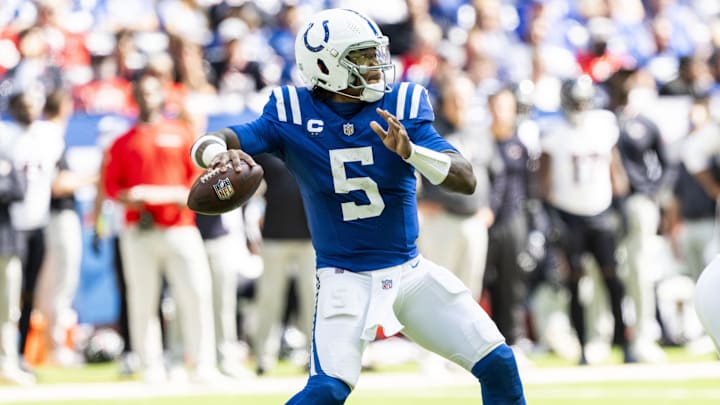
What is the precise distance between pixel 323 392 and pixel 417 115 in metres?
1.08

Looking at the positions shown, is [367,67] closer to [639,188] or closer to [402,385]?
[402,385]

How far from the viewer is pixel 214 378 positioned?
9172mm

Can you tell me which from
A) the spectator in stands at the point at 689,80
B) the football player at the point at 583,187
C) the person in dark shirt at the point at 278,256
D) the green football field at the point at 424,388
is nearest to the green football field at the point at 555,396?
the green football field at the point at 424,388

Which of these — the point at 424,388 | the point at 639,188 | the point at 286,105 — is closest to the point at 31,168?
the point at 424,388

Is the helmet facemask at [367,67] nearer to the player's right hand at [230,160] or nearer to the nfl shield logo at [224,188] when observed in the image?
the player's right hand at [230,160]

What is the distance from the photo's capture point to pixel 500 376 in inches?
194

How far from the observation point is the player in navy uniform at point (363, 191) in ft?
16.1

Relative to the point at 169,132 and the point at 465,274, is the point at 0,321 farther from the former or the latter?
the point at 465,274

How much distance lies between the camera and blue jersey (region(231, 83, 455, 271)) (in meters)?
5.02

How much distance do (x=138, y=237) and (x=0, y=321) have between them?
3.94ft

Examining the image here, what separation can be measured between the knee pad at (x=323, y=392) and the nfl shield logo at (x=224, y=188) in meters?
0.70

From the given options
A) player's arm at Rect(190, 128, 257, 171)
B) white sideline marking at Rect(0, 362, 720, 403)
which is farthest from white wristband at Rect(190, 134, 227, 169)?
white sideline marking at Rect(0, 362, 720, 403)

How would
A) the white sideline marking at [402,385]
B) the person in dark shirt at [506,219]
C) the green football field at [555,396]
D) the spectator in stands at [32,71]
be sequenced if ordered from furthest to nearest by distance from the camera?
the person in dark shirt at [506,219] → the spectator in stands at [32,71] → the white sideline marking at [402,385] → the green football field at [555,396]

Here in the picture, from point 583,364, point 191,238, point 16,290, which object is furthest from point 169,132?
point 583,364
